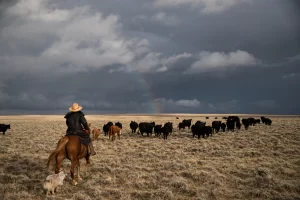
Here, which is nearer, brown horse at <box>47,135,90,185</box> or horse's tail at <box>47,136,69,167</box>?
horse's tail at <box>47,136,69,167</box>

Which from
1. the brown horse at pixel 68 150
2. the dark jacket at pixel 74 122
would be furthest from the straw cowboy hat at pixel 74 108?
the brown horse at pixel 68 150

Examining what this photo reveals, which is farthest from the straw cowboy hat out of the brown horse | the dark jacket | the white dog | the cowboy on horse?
the white dog

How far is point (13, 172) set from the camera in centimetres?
1130

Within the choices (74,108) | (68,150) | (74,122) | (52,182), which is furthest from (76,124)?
(52,182)

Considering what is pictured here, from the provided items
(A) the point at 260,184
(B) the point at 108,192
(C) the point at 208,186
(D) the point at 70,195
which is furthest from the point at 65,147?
(A) the point at 260,184

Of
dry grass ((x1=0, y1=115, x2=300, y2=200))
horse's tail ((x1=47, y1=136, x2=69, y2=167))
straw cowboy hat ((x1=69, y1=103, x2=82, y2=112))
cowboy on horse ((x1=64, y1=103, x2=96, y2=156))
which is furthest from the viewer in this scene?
straw cowboy hat ((x1=69, y1=103, x2=82, y2=112))

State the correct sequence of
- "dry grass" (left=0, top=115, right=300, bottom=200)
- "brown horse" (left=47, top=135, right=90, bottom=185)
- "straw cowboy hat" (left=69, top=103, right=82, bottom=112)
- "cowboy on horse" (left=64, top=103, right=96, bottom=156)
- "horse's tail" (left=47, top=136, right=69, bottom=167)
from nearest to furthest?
"dry grass" (left=0, top=115, right=300, bottom=200), "horse's tail" (left=47, top=136, right=69, bottom=167), "brown horse" (left=47, top=135, right=90, bottom=185), "cowboy on horse" (left=64, top=103, right=96, bottom=156), "straw cowboy hat" (left=69, top=103, right=82, bottom=112)

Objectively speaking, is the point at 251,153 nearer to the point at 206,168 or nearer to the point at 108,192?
the point at 206,168

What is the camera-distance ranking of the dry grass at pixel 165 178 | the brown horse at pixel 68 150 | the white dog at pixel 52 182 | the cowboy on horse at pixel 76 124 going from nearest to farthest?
the white dog at pixel 52 182
the dry grass at pixel 165 178
the brown horse at pixel 68 150
the cowboy on horse at pixel 76 124

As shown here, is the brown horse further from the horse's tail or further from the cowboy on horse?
the cowboy on horse

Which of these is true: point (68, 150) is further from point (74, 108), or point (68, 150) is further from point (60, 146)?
point (74, 108)

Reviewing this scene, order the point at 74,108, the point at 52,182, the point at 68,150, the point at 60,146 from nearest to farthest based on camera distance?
the point at 52,182 < the point at 60,146 < the point at 68,150 < the point at 74,108

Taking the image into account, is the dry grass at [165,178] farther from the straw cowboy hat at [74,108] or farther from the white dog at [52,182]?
the straw cowboy hat at [74,108]

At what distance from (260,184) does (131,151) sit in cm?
921
